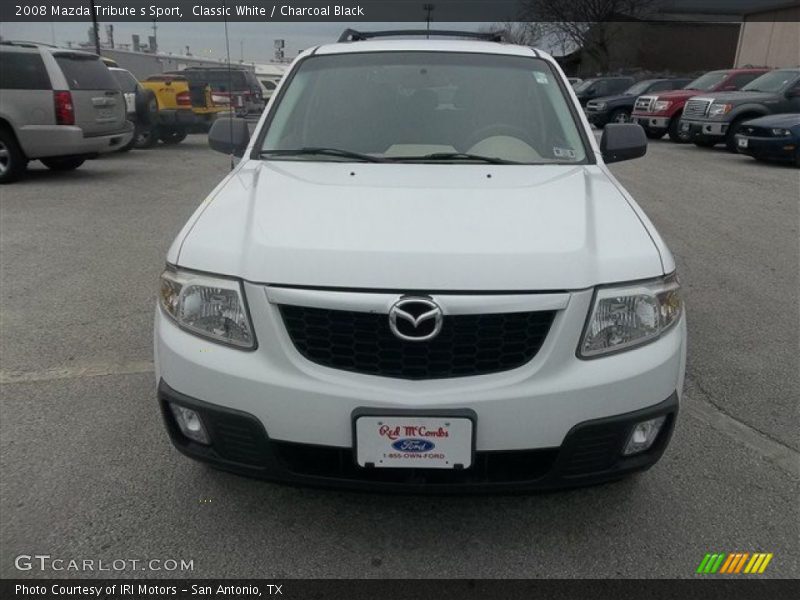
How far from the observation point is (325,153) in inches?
125

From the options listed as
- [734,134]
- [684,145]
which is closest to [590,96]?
[684,145]

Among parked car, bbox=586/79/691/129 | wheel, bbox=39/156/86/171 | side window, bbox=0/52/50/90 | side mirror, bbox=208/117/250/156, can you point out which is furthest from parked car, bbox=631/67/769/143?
side mirror, bbox=208/117/250/156

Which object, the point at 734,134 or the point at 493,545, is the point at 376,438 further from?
the point at 734,134

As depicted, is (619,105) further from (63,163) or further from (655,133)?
(63,163)

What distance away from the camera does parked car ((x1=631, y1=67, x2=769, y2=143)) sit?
16.6m

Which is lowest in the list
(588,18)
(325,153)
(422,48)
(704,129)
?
(704,129)

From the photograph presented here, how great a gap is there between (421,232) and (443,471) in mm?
782

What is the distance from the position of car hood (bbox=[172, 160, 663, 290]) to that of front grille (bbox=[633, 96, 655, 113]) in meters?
16.2

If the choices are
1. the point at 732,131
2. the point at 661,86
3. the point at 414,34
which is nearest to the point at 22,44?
the point at 414,34

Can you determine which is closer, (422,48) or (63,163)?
(422,48)

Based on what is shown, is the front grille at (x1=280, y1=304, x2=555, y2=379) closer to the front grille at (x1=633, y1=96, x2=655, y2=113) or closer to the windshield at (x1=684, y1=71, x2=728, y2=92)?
the front grille at (x1=633, y1=96, x2=655, y2=113)

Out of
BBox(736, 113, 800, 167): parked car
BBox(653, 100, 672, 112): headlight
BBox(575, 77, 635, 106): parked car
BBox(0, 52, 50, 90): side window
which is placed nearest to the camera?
BBox(0, 52, 50, 90): side window

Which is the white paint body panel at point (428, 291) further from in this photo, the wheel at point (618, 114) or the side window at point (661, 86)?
the side window at point (661, 86)

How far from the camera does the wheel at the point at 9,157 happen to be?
9430mm
